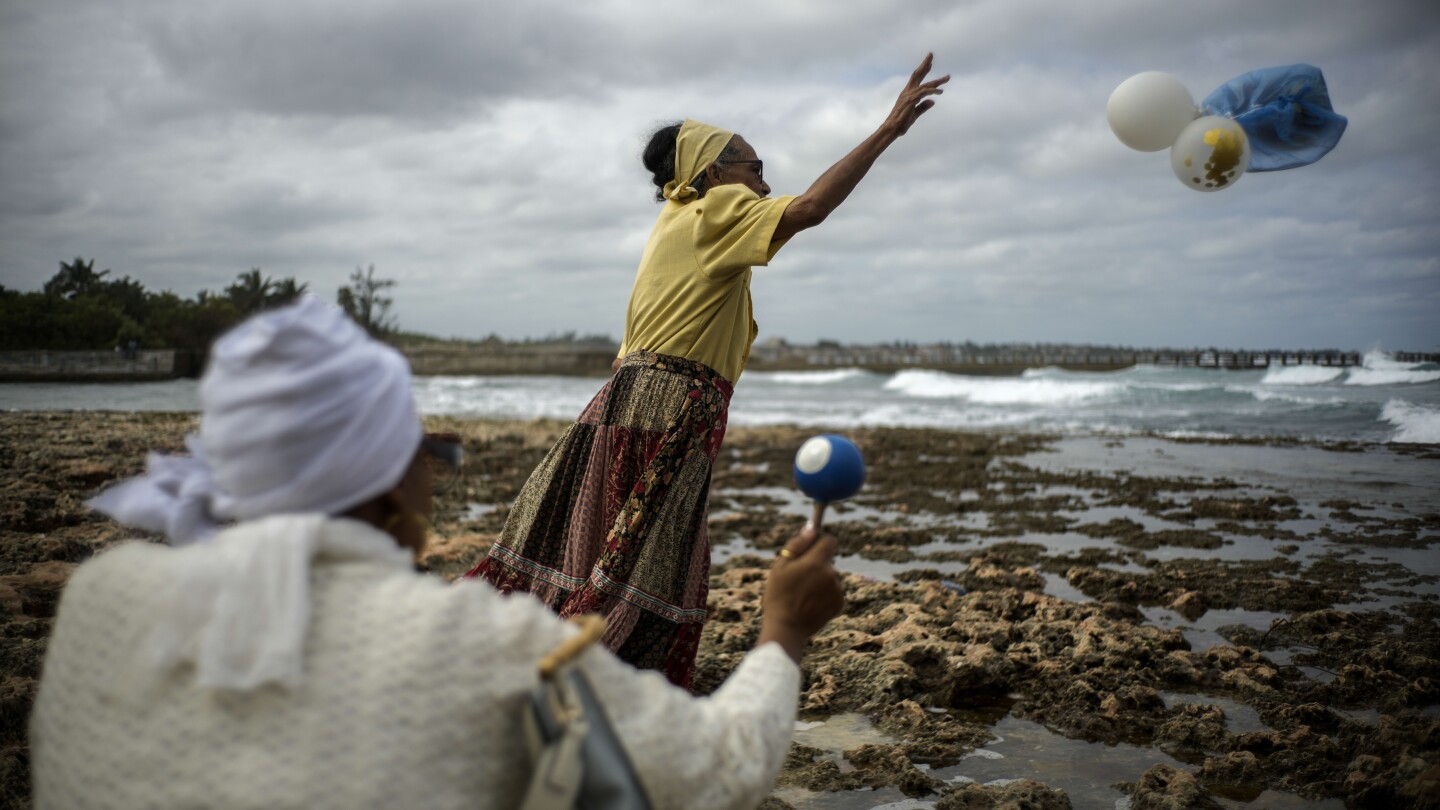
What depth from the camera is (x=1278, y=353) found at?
4775 centimetres

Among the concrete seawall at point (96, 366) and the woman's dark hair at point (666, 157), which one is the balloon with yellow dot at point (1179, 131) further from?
the concrete seawall at point (96, 366)

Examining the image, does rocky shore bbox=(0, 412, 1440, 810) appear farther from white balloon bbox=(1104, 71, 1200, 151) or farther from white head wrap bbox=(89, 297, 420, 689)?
white balloon bbox=(1104, 71, 1200, 151)

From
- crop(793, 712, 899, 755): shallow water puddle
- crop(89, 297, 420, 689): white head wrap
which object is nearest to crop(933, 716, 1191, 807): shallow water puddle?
crop(793, 712, 899, 755): shallow water puddle

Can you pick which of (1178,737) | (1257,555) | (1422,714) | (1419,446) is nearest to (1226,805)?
(1178,737)

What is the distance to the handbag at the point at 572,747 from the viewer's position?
1122 millimetres

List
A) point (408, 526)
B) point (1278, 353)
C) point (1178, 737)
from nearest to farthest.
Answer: point (408, 526), point (1178, 737), point (1278, 353)

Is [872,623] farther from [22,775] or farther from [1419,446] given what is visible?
[1419,446]

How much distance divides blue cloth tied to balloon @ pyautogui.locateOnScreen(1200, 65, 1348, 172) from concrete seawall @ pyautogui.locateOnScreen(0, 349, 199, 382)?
5699mm

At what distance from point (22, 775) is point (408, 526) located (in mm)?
2150

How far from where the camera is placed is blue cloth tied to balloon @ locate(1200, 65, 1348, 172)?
4.12 meters

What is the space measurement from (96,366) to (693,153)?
6.10 m

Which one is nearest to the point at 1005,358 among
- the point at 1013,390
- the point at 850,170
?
the point at 1013,390

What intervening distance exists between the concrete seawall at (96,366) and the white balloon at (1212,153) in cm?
543

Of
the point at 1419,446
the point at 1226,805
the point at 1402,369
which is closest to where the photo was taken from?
the point at 1226,805
